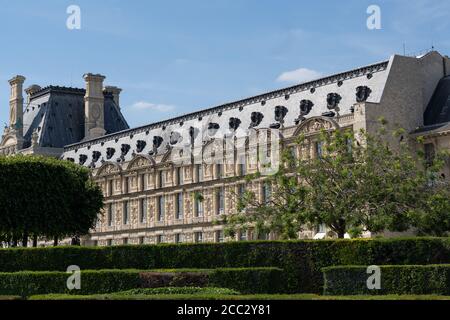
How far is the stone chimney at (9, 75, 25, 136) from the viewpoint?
115 metres

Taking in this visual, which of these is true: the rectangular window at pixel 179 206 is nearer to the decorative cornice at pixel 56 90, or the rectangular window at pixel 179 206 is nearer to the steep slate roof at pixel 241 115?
the steep slate roof at pixel 241 115

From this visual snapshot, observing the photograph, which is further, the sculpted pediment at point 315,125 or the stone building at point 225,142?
the stone building at point 225,142

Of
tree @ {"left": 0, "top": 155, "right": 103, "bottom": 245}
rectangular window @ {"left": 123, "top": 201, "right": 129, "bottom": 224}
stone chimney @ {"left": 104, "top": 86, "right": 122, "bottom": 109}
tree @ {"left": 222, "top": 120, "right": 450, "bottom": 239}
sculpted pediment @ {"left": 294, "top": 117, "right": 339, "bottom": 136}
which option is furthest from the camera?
stone chimney @ {"left": 104, "top": 86, "right": 122, "bottom": 109}

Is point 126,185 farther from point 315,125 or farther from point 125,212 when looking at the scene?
point 315,125

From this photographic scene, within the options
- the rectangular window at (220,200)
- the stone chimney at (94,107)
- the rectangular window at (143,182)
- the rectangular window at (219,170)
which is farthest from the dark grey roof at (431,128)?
the stone chimney at (94,107)

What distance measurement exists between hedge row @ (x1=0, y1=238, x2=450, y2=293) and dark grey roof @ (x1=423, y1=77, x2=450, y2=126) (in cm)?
3089

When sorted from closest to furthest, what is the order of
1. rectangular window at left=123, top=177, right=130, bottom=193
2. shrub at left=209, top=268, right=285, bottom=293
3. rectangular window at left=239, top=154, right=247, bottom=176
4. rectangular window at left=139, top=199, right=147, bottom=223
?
shrub at left=209, top=268, right=285, bottom=293, rectangular window at left=239, top=154, right=247, bottom=176, rectangular window at left=139, top=199, right=147, bottom=223, rectangular window at left=123, top=177, right=130, bottom=193

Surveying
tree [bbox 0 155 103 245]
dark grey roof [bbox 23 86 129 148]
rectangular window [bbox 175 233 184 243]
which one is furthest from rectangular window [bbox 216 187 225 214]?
dark grey roof [bbox 23 86 129 148]

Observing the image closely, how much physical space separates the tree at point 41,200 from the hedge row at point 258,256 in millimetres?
20130

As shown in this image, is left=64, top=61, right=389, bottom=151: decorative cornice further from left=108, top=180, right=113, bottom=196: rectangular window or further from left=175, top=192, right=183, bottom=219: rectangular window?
left=175, top=192, right=183, bottom=219: rectangular window

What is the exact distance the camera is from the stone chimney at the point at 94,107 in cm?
11306
